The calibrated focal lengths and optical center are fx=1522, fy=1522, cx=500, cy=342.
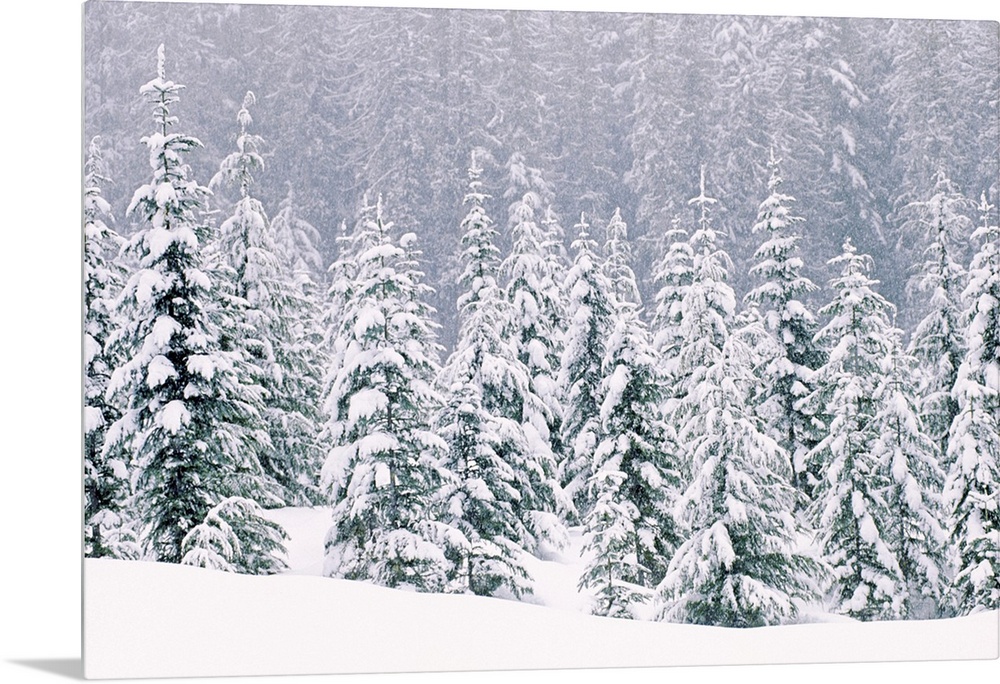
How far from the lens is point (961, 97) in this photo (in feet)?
57.2

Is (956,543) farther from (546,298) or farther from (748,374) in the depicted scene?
(546,298)

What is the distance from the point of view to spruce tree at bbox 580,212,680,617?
16.3 meters

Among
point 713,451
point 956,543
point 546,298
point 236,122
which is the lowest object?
point 956,543

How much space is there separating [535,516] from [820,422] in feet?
11.3

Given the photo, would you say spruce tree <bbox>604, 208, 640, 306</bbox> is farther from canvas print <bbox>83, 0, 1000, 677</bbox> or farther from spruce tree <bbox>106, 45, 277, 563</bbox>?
spruce tree <bbox>106, 45, 277, 563</bbox>

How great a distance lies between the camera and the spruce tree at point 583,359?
1656 centimetres

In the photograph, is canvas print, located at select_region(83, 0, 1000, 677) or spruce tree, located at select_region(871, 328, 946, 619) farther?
spruce tree, located at select_region(871, 328, 946, 619)

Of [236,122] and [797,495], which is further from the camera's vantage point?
[797,495]

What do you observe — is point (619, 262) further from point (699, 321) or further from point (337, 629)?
point (337, 629)

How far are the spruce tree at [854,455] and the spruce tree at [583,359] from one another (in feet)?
7.93

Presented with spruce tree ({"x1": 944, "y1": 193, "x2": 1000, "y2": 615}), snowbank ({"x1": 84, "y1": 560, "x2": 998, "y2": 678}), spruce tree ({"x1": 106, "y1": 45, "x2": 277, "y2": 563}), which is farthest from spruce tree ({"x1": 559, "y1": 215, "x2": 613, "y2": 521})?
spruce tree ({"x1": 944, "y1": 193, "x2": 1000, "y2": 615})

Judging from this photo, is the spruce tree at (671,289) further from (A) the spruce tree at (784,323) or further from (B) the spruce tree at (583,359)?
(A) the spruce tree at (784,323)

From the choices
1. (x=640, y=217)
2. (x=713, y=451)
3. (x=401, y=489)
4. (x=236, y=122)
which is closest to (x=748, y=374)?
(x=713, y=451)

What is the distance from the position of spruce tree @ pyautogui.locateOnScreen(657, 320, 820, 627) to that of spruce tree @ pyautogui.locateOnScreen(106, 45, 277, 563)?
15.2 ft
